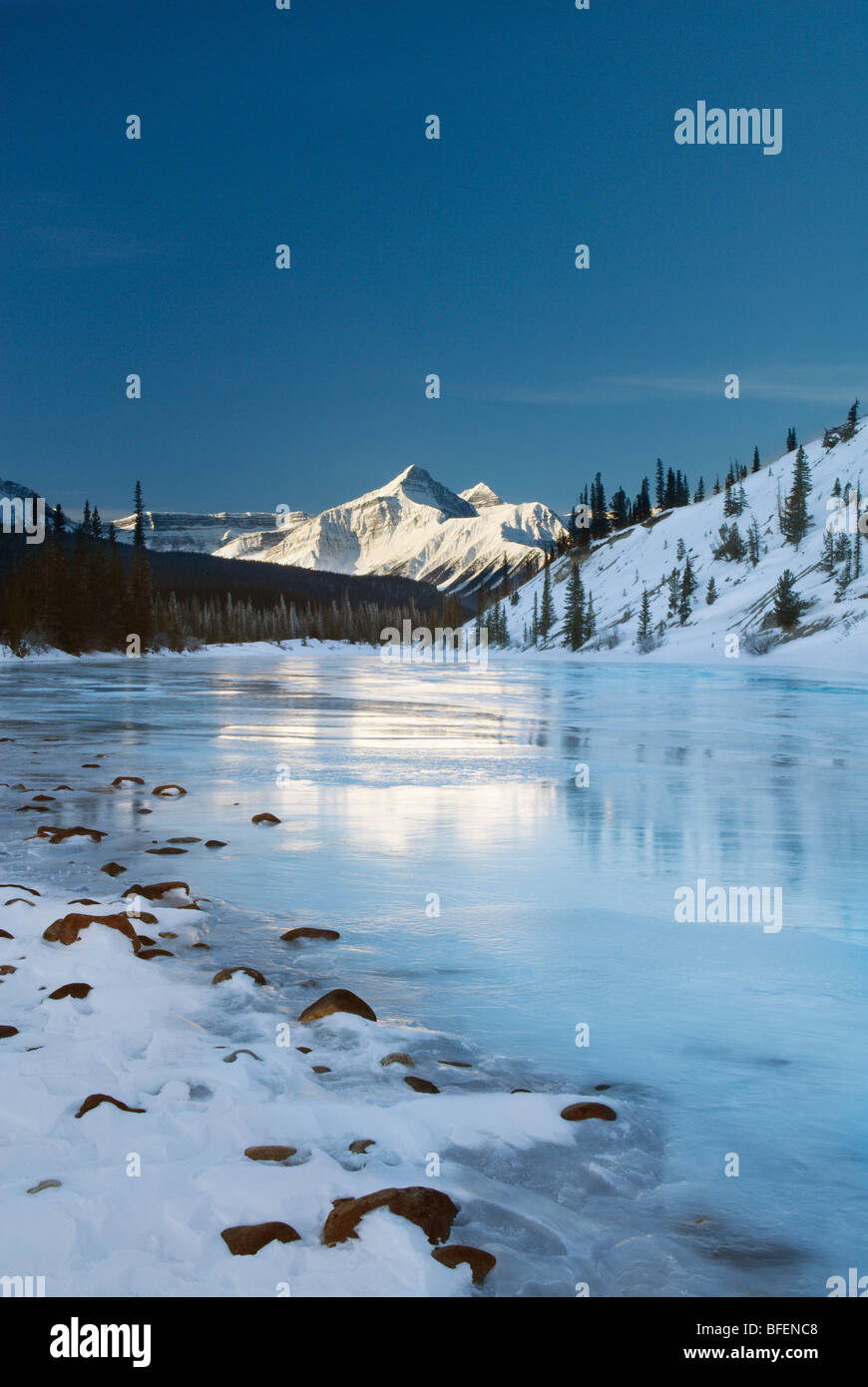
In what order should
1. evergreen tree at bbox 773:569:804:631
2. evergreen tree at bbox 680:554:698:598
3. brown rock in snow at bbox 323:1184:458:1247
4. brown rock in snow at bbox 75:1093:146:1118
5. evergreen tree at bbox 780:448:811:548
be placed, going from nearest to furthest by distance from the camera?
1. brown rock in snow at bbox 323:1184:458:1247
2. brown rock in snow at bbox 75:1093:146:1118
3. evergreen tree at bbox 773:569:804:631
4. evergreen tree at bbox 780:448:811:548
5. evergreen tree at bbox 680:554:698:598

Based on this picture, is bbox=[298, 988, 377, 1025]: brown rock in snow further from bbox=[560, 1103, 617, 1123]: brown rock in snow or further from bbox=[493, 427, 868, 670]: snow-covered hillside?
bbox=[493, 427, 868, 670]: snow-covered hillside

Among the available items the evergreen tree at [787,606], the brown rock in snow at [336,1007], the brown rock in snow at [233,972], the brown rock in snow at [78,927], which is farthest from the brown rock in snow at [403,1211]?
the evergreen tree at [787,606]

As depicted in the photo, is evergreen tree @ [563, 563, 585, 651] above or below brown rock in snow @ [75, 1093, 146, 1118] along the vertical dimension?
above

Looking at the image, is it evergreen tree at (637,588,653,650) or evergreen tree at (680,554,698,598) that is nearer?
evergreen tree at (637,588,653,650)

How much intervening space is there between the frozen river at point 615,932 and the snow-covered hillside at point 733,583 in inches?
2160

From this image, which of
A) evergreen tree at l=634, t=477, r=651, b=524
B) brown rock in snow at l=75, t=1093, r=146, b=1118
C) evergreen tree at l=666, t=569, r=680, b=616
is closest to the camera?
brown rock in snow at l=75, t=1093, r=146, b=1118

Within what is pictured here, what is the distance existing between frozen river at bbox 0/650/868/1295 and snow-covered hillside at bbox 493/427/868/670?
54870mm

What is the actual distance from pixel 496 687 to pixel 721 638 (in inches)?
2128

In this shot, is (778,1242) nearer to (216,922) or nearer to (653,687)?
(216,922)

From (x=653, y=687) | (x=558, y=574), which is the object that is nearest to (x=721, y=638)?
(x=653, y=687)

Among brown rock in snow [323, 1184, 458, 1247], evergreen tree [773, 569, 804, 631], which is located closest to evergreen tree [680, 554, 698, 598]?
evergreen tree [773, 569, 804, 631]

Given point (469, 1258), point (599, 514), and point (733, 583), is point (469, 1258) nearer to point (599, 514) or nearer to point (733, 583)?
point (733, 583)

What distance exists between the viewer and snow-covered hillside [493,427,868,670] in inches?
3228
